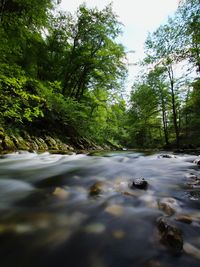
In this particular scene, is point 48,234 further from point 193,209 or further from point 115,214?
point 193,209

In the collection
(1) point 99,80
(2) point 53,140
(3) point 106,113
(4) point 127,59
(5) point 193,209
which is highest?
(4) point 127,59

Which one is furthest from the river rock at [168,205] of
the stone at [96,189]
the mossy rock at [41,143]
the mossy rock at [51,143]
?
the mossy rock at [51,143]

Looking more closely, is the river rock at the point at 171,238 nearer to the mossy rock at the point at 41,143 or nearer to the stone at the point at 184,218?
the stone at the point at 184,218

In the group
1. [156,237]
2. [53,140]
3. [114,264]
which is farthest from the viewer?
[53,140]

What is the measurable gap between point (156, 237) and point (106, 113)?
13970 mm

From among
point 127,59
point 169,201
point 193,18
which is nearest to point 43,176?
point 169,201

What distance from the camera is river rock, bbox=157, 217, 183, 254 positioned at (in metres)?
1.61

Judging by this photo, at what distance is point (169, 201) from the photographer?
8.50ft

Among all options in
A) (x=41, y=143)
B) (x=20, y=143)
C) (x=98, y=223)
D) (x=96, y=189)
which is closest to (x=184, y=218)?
(x=98, y=223)

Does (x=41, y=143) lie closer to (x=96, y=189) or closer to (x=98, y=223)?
(x=96, y=189)

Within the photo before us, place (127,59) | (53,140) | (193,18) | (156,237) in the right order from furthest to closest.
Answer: (127,59), (53,140), (193,18), (156,237)

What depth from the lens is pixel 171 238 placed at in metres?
1.67

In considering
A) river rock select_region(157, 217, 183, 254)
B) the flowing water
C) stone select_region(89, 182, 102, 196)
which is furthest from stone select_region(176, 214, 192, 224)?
stone select_region(89, 182, 102, 196)

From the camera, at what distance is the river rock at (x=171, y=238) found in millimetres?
1607
